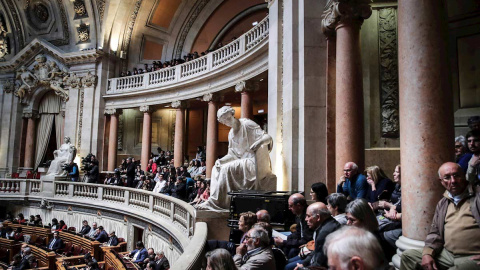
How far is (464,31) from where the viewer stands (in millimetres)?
6199

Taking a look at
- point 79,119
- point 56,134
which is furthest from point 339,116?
point 56,134

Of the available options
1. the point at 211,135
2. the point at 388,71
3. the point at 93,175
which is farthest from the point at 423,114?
the point at 93,175

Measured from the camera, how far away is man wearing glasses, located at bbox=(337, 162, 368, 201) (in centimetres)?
441

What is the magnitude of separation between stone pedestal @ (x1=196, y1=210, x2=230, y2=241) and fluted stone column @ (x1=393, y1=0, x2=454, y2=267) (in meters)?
3.42

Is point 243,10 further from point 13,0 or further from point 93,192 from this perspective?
point 13,0

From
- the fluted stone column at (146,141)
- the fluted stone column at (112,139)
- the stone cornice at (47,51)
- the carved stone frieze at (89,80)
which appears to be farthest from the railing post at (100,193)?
the stone cornice at (47,51)

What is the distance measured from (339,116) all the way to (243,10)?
16.1 meters

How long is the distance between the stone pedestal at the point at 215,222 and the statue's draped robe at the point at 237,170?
0.14m

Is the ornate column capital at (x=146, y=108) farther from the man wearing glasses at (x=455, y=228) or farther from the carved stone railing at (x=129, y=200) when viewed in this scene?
the man wearing glasses at (x=455, y=228)

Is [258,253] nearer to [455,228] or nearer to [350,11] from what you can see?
[455,228]

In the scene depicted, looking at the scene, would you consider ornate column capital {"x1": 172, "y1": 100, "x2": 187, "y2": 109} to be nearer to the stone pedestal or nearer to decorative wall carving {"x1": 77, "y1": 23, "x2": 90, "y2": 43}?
decorative wall carving {"x1": 77, "y1": 23, "x2": 90, "y2": 43}

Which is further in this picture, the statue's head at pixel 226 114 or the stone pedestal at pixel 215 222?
the statue's head at pixel 226 114

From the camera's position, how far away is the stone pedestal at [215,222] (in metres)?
6.02

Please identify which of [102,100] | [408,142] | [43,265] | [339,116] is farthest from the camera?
[102,100]
